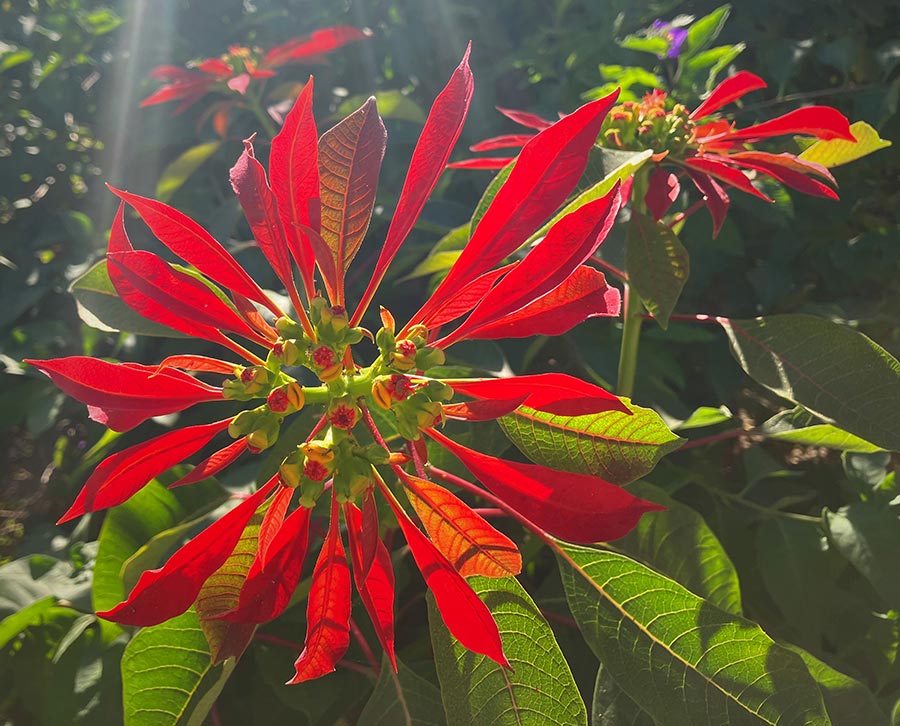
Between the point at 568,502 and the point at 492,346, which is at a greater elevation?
the point at 568,502

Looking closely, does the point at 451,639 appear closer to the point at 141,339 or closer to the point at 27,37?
the point at 141,339

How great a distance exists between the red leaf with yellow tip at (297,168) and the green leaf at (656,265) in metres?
0.30

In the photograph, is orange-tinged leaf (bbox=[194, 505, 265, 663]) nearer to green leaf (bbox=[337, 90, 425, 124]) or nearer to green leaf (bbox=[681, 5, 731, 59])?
green leaf (bbox=[337, 90, 425, 124])

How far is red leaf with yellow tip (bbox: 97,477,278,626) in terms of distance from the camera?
1.43 ft

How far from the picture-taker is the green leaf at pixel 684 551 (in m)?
0.67

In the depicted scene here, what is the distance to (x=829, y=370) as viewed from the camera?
61 cm

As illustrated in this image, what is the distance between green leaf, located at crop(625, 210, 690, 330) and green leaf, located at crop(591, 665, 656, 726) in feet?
1.07

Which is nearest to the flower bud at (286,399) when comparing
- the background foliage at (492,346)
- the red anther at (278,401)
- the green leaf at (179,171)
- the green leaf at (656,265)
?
the red anther at (278,401)

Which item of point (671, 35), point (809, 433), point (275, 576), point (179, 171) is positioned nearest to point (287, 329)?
point (275, 576)

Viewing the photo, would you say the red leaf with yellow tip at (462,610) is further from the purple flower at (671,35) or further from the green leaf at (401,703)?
the purple flower at (671,35)

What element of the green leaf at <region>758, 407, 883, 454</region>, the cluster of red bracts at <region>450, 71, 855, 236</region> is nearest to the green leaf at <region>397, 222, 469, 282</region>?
the cluster of red bracts at <region>450, 71, 855, 236</region>

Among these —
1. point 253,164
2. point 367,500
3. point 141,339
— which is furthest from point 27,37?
point 367,500

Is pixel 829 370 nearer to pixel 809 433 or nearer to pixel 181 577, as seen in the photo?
pixel 809 433

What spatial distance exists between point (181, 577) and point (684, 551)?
1.50 ft
